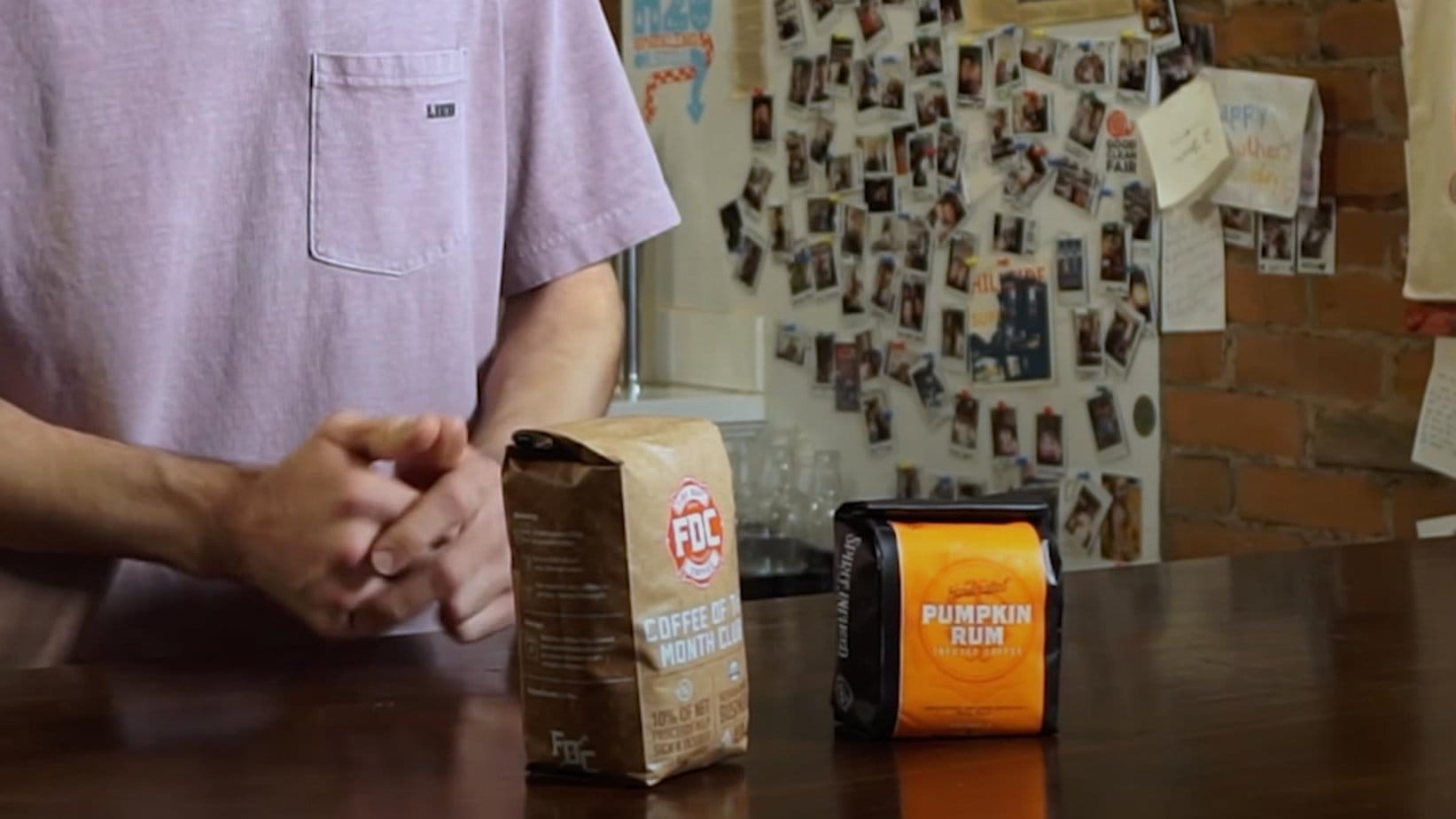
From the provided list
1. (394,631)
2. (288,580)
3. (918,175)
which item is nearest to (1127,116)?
(918,175)

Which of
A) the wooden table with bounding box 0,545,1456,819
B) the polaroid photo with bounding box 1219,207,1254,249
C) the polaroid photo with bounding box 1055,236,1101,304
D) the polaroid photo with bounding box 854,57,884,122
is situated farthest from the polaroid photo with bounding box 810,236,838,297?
the wooden table with bounding box 0,545,1456,819

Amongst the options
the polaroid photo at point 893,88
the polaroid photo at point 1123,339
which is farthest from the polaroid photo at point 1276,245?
the polaroid photo at point 893,88

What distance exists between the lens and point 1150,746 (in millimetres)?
931

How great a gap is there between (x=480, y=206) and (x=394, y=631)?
0.96 ft

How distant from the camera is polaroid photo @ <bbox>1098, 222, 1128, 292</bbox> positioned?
2811 millimetres

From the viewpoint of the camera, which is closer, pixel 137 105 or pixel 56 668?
pixel 56 668

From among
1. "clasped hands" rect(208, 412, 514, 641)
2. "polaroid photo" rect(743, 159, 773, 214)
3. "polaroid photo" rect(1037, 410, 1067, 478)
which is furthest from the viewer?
"polaroid photo" rect(743, 159, 773, 214)

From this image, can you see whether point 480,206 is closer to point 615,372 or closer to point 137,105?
point 615,372

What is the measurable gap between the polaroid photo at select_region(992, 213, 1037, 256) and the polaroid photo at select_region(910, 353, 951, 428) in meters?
0.23

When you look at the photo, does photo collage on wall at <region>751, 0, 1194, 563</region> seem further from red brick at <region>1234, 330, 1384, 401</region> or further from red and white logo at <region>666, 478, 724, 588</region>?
red and white logo at <region>666, 478, 724, 588</region>

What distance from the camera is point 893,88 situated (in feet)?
10.6

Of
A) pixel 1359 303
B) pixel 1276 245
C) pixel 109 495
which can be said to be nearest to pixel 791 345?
pixel 1276 245

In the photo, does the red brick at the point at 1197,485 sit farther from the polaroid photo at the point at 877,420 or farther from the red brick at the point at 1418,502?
the polaroid photo at the point at 877,420

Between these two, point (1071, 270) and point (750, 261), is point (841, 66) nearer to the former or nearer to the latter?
point (750, 261)
